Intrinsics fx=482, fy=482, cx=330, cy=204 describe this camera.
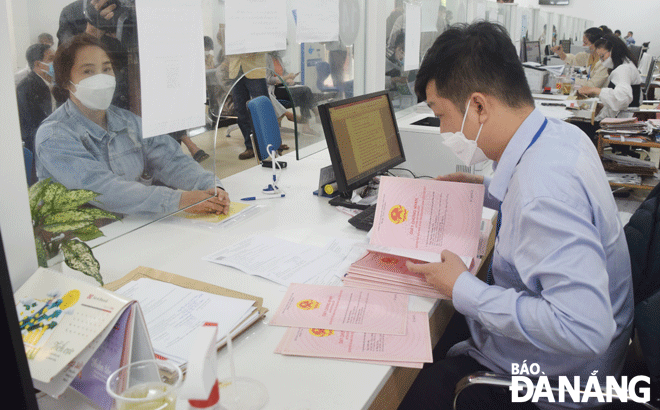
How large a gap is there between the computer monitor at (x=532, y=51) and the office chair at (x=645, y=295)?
16.3 ft

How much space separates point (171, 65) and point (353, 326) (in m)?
0.91

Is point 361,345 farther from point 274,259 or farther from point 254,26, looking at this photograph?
point 254,26

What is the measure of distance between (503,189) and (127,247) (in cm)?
102

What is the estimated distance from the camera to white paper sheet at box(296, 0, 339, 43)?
6.68 ft

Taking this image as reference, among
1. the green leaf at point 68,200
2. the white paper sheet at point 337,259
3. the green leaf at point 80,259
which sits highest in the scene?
the green leaf at point 68,200

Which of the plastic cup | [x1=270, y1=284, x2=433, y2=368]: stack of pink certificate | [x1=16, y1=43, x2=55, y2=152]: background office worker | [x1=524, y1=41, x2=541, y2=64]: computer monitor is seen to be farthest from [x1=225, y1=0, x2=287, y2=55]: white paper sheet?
[x1=524, y1=41, x2=541, y2=64]: computer monitor

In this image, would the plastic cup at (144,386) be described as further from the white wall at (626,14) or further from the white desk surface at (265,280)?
the white wall at (626,14)

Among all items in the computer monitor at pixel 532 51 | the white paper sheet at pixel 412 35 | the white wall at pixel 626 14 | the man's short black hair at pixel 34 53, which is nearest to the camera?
the man's short black hair at pixel 34 53

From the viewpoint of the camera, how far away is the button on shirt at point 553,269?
0.88 m

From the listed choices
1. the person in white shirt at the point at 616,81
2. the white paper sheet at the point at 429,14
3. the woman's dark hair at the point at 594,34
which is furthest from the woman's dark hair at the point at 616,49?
the white paper sheet at the point at 429,14

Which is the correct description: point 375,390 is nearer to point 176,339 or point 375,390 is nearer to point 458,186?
point 176,339

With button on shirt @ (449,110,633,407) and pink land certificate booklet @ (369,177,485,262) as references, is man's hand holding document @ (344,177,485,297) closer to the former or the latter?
pink land certificate booklet @ (369,177,485,262)

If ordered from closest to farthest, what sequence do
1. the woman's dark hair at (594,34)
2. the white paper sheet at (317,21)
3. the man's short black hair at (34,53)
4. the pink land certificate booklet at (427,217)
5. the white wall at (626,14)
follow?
1. the man's short black hair at (34,53)
2. the pink land certificate booklet at (427,217)
3. the white paper sheet at (317,21)
4. the woman's dark hair at (594,34)
5. the white wall at (626,14)

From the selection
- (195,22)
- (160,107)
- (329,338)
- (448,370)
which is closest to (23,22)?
A: (160,107)
